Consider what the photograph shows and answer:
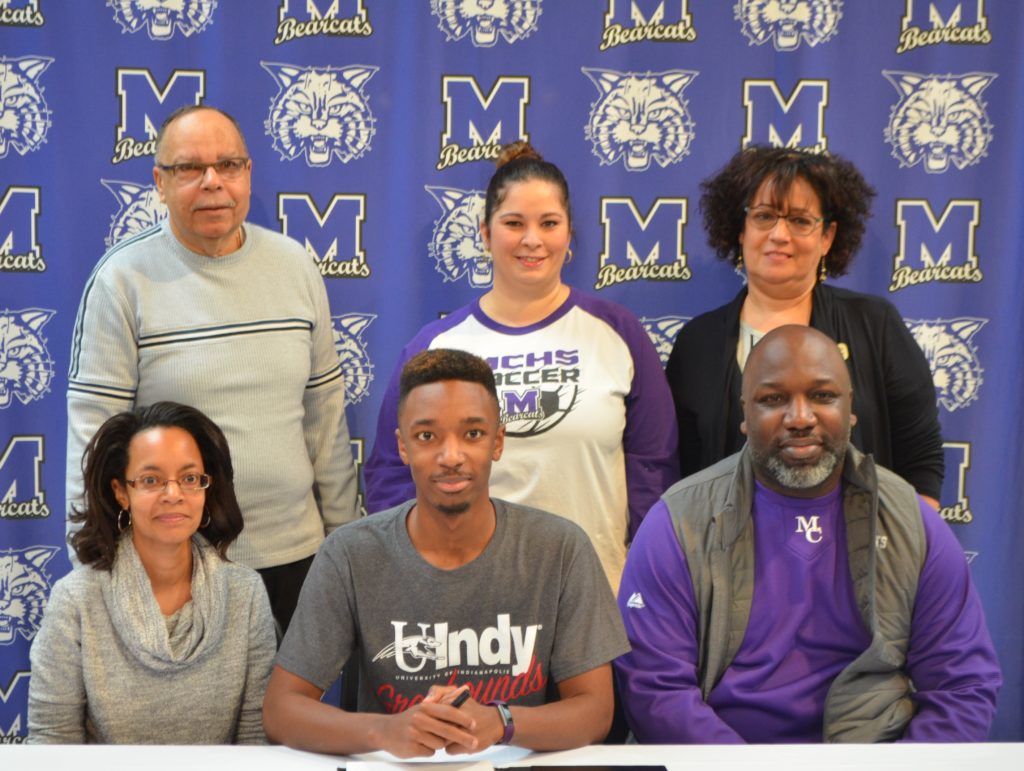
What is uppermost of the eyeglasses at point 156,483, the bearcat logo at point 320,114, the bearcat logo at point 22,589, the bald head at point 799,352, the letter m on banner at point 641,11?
the letter m on banner at point 641,11

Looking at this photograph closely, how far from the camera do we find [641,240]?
318 cm

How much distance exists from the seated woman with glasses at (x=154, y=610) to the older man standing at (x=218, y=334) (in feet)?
0.98

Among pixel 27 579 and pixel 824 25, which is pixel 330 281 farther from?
pixel 824 25

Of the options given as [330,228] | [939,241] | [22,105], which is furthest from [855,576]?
[22,105]

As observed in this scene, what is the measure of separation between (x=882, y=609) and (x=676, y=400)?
0.87 meters

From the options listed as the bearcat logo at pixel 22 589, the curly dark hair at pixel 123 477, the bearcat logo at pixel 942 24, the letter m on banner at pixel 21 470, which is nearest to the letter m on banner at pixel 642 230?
the bearcat logo at pixel 942 24

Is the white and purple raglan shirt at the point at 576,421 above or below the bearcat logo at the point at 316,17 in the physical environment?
below

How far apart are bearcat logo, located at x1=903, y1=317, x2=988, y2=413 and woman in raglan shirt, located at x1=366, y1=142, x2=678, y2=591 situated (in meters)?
0.95

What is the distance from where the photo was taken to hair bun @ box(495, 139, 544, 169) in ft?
9.51

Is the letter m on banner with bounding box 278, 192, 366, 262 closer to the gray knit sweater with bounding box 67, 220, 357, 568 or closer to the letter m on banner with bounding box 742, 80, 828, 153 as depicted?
the gray knit sweater with bounding box 67, 220, 357, 568

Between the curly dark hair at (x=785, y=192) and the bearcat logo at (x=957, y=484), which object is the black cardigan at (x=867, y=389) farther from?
the bearcat logo at (x=957, y=484)

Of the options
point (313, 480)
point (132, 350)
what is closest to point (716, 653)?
point (313, 480)

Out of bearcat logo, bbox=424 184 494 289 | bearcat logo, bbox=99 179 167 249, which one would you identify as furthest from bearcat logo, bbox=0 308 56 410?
bearcat logo, bbox=424 184 494 289

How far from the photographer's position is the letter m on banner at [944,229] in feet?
10.4
